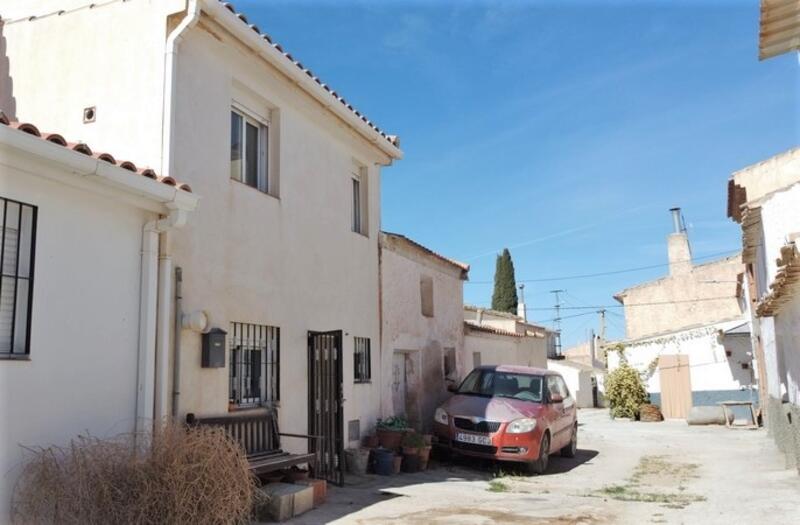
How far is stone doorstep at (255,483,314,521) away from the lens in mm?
7125

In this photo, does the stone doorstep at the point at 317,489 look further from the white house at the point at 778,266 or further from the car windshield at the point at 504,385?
the white house at the point at 778,266

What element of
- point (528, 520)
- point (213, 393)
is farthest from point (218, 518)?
point (528, 520)

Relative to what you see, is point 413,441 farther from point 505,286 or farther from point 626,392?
point 505,286

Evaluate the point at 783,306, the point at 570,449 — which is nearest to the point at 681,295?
the point at 570,449

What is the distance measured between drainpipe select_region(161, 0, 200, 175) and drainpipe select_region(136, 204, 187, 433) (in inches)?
31.8

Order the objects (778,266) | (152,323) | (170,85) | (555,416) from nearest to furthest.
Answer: (152,323)
(170,85)
(778,266)
(555,416)

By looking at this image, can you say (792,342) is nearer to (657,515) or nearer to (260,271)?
(657,515)

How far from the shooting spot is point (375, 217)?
12.8 metres

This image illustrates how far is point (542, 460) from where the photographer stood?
11789mm

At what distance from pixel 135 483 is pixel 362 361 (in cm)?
680

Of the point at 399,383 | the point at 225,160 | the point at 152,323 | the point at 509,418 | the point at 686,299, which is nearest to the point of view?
the point at 152,323

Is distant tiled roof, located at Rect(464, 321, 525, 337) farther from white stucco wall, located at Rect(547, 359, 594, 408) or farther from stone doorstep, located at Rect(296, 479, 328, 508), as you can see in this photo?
white stucco wall, located at Rect(547, 359, 594, 408)

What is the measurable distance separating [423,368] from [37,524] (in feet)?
31.9

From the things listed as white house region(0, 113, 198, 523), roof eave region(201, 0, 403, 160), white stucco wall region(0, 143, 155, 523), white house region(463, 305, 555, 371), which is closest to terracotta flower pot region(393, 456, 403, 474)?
white house region(0, 113, 198, 523)
